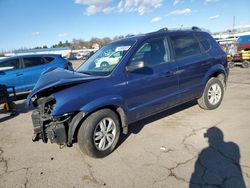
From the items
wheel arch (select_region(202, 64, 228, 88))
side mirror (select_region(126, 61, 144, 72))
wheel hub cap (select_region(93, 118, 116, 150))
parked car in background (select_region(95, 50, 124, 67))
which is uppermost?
parked car in background (select_region(95, 50, 124, 67))

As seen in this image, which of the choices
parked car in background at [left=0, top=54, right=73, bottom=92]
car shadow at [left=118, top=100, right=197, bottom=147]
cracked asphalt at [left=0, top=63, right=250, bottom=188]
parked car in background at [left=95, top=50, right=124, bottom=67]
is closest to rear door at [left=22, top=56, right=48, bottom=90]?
parked car in background at [left=0, top=54, right=73, bottom=92]

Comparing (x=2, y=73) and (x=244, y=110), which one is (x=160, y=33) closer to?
(x=244, y=110)

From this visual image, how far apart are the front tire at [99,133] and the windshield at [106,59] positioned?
0.75 m

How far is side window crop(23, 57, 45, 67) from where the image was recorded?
374 inches

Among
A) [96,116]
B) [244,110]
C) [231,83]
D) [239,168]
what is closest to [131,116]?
[96,116]

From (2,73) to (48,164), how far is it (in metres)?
6.55

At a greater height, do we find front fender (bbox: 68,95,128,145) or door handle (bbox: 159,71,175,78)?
door handle (bbox: 159,71,175,78)

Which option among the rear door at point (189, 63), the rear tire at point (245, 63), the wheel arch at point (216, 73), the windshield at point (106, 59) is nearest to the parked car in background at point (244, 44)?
the rear tire at point (245, 63)

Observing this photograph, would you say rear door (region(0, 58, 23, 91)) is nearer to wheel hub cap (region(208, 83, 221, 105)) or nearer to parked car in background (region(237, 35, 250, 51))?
wheel hub cap (region(208, 83, 221, 105))

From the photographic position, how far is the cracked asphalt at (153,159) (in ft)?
10.7

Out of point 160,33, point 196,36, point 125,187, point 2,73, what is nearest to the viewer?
point 125,187

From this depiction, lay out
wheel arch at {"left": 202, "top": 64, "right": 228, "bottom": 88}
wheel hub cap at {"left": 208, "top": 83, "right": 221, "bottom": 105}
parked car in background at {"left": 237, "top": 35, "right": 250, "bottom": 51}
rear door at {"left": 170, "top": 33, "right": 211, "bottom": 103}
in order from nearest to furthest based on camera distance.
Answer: rear door at {"left": 170, "top": 33, "right": 211, "bottom": 103} < wheel arch at {"left": 202, "top": 64, "right": 228, "bottom": 88} < wheel hub cap at {"left": 208, "top": 83, "right": 221, "bottom": 105} < parked car in background at {"left": 237, "top": 35, "right": 250, "bottom": 51}

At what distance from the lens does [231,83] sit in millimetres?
9492

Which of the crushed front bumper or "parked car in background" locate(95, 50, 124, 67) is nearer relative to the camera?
the crushed front bumper
